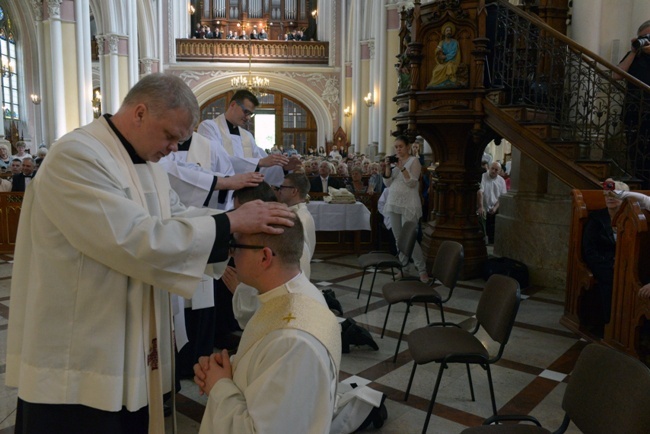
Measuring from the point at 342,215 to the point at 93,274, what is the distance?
21.7ft

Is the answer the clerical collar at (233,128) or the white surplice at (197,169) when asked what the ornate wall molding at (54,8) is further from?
the white surplice at (197,169)

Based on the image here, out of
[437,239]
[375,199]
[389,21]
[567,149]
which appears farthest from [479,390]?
[389,21]

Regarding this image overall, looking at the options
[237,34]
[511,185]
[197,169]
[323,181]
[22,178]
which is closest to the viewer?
[197,169]

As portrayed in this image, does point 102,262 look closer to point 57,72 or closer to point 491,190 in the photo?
point 491,190

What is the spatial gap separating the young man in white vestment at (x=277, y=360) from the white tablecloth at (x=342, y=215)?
21.2 ft

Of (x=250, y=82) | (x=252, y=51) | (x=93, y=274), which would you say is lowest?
(x=93, y=274)

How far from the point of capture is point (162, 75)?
1.81m

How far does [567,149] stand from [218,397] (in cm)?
481

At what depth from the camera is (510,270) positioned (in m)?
6.30

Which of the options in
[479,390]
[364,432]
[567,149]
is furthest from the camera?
[567,149]

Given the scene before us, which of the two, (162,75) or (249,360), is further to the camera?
(162,75)

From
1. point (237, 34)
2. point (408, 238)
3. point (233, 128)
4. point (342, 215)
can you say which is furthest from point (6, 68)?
point (408, 238)

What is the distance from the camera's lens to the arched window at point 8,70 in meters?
18.2

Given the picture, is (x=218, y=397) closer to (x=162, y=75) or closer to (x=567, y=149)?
(x=162, y=75)
